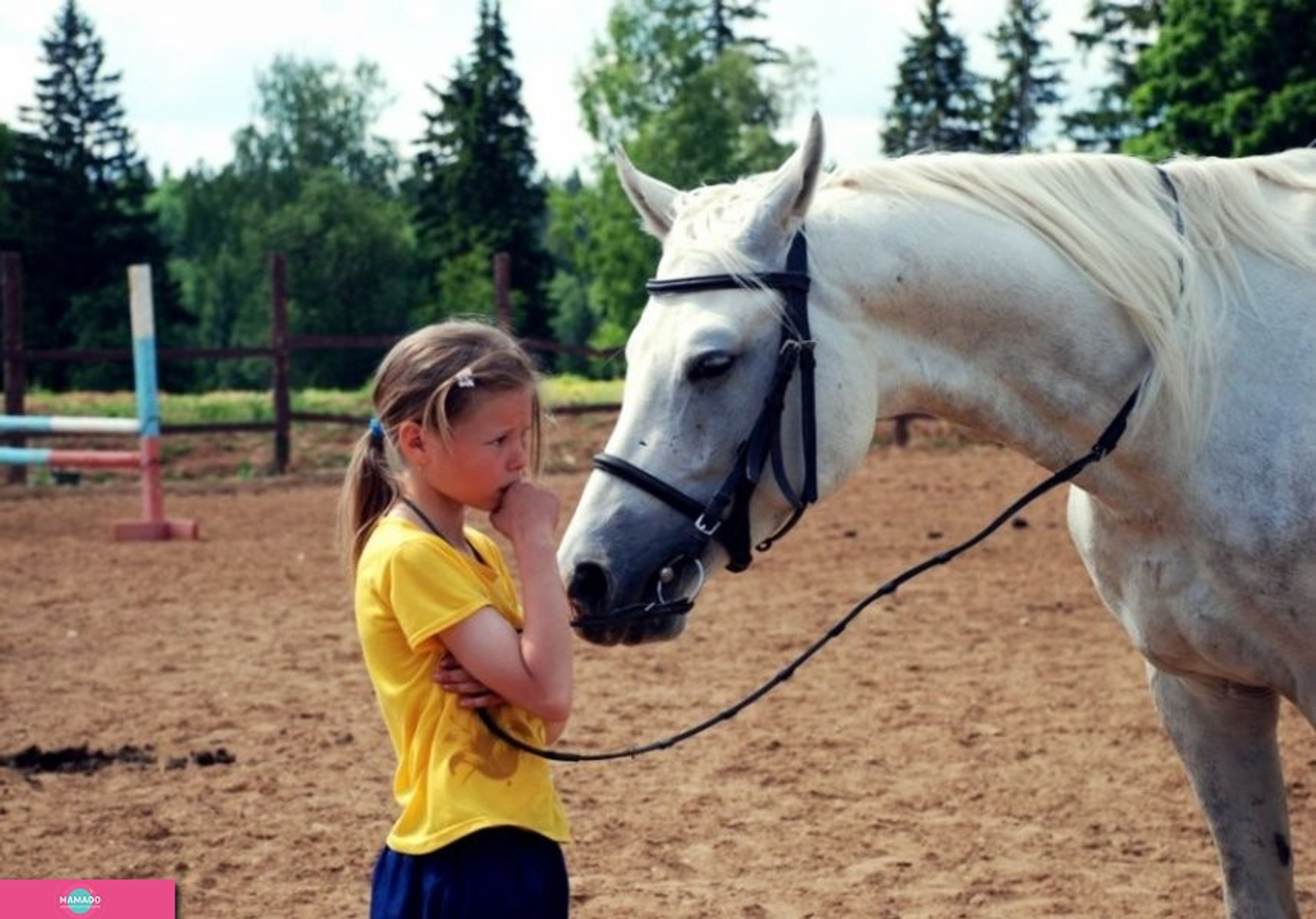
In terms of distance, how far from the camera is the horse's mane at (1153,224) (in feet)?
8.98

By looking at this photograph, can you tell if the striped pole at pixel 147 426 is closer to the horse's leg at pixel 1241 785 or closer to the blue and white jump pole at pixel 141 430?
the blue and white jump pole at pixel 141 430

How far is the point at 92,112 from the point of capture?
4838 centimetres

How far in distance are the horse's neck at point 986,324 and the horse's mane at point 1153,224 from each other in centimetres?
5

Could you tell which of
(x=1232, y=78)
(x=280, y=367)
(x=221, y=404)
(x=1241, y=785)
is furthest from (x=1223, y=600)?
(x=1232, y=78)

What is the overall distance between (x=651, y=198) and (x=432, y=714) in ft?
3.57

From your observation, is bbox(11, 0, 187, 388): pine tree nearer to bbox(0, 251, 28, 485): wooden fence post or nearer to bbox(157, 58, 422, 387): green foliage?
bbox(157, 58, 422, 387): green foliage

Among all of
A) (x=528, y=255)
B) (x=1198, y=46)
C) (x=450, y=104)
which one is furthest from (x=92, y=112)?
(x=1198, y=46)

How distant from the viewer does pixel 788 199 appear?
263cm

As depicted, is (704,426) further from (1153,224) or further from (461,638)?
(1153,224)

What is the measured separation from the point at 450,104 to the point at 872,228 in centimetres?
4795

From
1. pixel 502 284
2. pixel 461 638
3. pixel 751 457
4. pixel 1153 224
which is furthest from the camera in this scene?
pixel 502 284

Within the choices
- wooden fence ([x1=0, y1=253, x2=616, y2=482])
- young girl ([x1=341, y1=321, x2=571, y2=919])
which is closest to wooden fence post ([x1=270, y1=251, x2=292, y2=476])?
wooden fence ([x1=0, y1=253, x2=616, y2=482])

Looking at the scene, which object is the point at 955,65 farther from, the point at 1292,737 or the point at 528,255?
the point at 1292,737

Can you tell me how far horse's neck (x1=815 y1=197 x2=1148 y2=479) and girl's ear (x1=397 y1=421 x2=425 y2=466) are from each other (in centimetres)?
88
